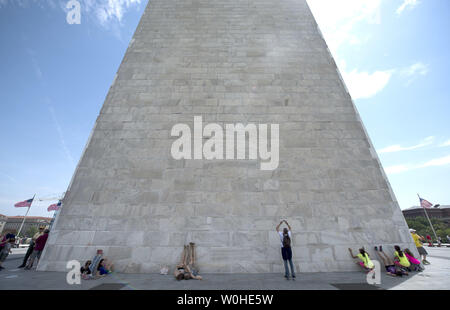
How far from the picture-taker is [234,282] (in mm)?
4992

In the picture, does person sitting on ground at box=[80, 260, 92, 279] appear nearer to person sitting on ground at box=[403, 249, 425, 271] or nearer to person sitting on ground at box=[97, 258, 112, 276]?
person sitting on ground at box=[97, 258, 112, 276]

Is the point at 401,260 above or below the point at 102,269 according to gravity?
above

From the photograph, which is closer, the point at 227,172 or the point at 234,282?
the point at 234,282

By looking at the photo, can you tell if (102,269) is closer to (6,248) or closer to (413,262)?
(6,248)

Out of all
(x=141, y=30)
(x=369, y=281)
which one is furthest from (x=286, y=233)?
(x=141, y=30)

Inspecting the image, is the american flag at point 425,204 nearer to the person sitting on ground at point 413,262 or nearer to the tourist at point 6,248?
the person sitting on ground at point 413,262

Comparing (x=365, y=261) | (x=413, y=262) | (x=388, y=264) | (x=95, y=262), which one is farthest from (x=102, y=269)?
(x=413, y=262)

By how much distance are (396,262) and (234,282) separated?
543 centimetres

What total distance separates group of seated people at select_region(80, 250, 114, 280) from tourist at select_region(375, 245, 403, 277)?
8.93 metres

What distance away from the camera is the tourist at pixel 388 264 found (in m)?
5.49

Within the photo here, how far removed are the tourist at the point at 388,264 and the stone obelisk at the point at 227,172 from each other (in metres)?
0.29

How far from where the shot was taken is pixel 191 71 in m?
9.38
